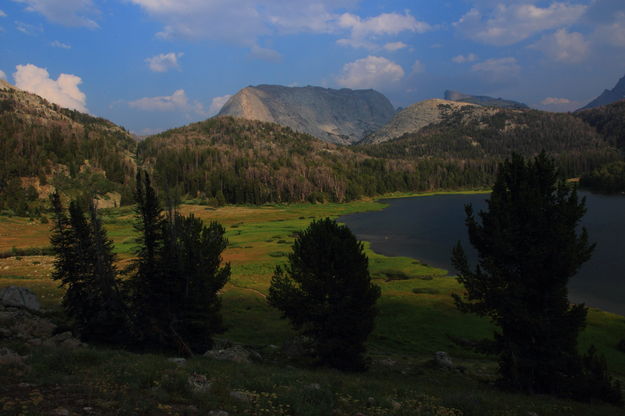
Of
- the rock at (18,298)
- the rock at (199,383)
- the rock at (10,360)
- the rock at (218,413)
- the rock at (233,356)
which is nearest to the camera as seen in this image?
the rock at (218,413)

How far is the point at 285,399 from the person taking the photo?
12953 millimetres

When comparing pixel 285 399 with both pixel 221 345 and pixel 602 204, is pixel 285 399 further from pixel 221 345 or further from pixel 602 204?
pixel 602 204

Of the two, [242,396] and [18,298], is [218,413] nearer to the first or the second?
[242,396]

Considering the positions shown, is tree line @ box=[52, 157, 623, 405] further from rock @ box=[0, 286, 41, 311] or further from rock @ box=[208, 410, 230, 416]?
rock @ box=[208, 410, 230, 416]

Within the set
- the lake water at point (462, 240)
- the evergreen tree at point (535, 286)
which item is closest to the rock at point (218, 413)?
the evergreen tree at point (535, 286)

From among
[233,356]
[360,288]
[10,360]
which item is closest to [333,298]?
[360,288]

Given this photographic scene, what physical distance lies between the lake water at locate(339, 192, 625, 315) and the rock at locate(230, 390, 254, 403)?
5520 centimetres

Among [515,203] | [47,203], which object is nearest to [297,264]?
[515,203]

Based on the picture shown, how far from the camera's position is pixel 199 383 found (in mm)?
13695

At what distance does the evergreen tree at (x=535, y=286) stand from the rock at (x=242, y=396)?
52.5 ft

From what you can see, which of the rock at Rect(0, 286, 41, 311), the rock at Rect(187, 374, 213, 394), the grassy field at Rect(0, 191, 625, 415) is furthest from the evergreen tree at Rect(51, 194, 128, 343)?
the rock at Rect(187, 374, 213, 394)

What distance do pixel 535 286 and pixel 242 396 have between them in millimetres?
20206

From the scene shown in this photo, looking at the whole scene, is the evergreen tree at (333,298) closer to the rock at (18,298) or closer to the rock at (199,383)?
the rock at (199,383)

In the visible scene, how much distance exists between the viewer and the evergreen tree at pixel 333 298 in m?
26.5
